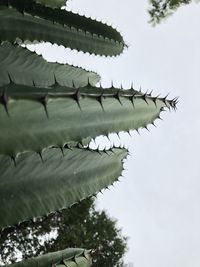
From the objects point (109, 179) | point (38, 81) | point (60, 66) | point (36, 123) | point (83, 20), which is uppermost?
point (83, 20)

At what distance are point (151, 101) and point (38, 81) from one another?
81 centimetres

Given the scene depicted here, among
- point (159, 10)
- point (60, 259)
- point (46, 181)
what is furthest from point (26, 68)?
point (159, 10)

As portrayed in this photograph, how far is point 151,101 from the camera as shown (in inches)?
104

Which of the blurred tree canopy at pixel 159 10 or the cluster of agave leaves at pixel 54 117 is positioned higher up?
the blurred tree canopy at pixel 159 10

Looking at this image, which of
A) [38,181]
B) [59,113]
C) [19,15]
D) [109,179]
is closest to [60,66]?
[19,15]

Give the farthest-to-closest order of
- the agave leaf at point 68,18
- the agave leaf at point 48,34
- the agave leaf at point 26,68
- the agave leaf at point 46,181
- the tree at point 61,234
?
the tree at point 61,234, the agave leaf at point 68,18, the agave leaf at point 48,34, the agave leaf at point 26,68, the agave leaf at point 46,181

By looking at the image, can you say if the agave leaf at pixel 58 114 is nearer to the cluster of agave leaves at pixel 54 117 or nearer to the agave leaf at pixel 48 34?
the cluster of agave leaves at pixel 54 117

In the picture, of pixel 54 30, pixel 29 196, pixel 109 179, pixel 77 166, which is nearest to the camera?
pixel 29 196

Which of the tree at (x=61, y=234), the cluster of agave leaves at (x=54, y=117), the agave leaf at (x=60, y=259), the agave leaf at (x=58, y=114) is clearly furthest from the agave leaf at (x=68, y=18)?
the tree at (x=61, y=234)

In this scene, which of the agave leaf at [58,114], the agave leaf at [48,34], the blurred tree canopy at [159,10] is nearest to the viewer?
the agave leaf at [58,114]

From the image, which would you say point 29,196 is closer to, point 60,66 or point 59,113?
point 59,113

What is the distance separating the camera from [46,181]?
8.57 ft

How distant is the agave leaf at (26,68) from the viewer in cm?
293

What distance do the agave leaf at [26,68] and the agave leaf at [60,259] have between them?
3.23 feet
